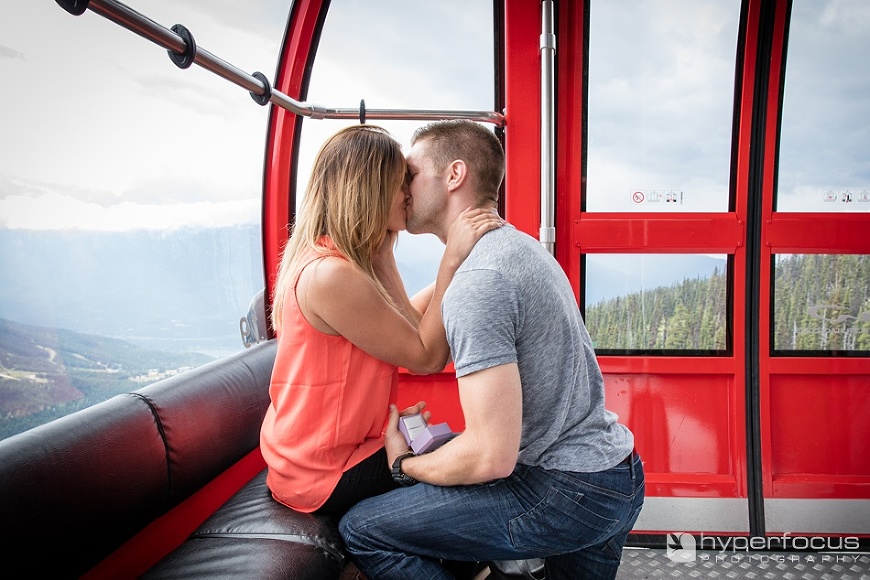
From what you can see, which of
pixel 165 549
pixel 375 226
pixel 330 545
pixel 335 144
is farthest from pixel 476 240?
pixel 165 549

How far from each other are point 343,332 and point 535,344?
1.73 ft

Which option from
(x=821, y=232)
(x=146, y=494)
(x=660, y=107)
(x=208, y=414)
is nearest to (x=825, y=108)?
(x=821, y=232)

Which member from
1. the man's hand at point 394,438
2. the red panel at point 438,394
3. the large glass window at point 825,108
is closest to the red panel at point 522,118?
the red panel at point 438,394

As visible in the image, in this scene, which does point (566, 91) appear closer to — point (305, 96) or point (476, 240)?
point (305, 96)

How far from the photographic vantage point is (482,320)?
132 cm

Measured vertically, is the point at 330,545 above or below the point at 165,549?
above

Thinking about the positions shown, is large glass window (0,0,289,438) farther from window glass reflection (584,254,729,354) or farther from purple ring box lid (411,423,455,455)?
window glass reflection (584,254,729,354)

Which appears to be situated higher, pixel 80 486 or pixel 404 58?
pixel 404 58

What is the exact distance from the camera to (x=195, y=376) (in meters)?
2.01

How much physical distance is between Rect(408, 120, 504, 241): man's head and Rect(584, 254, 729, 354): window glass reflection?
1.40 m

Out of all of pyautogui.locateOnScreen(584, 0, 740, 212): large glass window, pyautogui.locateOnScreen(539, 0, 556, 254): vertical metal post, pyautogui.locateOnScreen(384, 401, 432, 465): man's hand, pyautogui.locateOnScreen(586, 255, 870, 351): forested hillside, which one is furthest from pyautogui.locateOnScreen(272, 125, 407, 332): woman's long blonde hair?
pyautogui.locateOnScreen(586, 255, 870, 351): forested hillside

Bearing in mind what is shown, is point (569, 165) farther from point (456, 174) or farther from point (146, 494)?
point (146, 494)

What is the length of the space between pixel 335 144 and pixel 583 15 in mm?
1692

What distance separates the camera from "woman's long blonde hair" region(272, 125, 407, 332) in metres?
1.71
